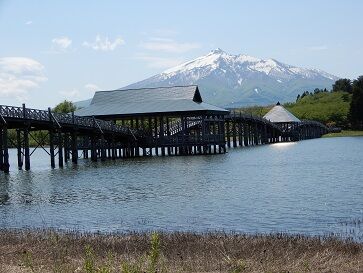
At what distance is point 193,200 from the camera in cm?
3491

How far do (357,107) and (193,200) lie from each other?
128855 mm

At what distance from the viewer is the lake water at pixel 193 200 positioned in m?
26.7

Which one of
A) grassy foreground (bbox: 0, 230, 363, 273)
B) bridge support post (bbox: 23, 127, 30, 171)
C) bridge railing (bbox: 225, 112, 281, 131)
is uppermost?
bridge railing (bbox: 225, 112, 281, 131)

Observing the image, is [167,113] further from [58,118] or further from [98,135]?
[58,118]

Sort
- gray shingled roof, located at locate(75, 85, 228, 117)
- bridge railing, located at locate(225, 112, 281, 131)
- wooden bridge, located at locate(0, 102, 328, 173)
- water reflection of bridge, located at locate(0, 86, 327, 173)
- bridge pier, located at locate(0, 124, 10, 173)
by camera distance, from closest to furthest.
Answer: bridge pier, located at locate(0, 124, 10, 173)
wooden bridge, located at locate(0, 102, 328, 173)
water reflection of bridge, located at locate(0, 86, 327, 173)
gray shingled roof, located at locate(75, 85, 228, 117)
bridge railing, located at locate(225, 112, 281, 131)

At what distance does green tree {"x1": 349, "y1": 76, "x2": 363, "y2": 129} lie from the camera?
504ft

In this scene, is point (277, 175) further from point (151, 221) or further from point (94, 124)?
point (94, 124)

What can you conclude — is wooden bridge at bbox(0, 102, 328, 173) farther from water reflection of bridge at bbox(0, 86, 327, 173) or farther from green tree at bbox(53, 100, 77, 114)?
green tree at bbox(53, 100, 77, 114)

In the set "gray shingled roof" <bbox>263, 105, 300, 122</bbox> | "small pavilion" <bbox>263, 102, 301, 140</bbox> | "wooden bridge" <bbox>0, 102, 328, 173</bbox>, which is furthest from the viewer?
"gray shingled roof" <bbox>263, 105, 300, 122</bbox>

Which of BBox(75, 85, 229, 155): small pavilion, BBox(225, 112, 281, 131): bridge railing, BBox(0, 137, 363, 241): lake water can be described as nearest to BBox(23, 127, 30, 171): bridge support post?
BBox(0, 137, 363, 241): lake water

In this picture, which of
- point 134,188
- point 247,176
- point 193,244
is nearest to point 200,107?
point 247,176

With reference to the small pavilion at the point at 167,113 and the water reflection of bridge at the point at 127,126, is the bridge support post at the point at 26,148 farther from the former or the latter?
the small pavilion at the point at 167,113

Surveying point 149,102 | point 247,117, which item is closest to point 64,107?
point 247,117

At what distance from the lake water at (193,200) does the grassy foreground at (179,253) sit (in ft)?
11.1
